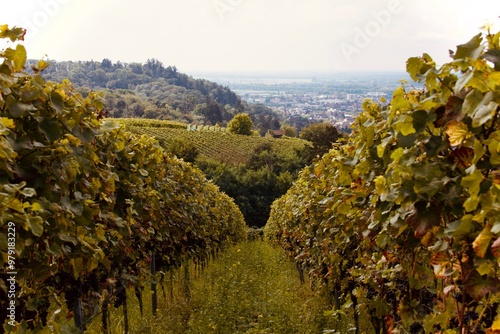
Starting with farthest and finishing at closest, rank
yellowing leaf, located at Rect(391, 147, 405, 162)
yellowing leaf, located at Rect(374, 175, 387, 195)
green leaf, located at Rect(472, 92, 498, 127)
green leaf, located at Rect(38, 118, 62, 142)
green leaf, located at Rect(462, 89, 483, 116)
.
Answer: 1. green leaf, located at Rect(38, 118, 62, 142)
2. yellowing leaf, located at Rect(374, 175, 387, 195)
3. yellowing leaf, located at Rect(391, 147, 405, 162)
4. green leaf, located at Rect(462, 89, 483, 116)
5. green leaf, located at Rect(472, 92, 498, 127)

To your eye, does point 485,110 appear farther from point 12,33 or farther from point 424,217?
point 12,33

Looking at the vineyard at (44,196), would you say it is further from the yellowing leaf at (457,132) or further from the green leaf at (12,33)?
the yellowing leaf at (457,132)

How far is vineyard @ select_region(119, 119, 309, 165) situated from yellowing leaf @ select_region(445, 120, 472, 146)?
5755 centimetres

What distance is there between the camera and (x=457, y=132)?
1.86 m

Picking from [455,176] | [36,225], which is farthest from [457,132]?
[36,225]

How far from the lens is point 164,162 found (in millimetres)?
8633

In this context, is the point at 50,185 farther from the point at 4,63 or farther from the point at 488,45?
the point at 488,45

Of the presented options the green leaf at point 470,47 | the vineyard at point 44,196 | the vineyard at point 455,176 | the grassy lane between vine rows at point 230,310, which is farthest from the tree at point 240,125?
the green leaf at point 470,47

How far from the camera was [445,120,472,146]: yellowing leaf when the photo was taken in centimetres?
185

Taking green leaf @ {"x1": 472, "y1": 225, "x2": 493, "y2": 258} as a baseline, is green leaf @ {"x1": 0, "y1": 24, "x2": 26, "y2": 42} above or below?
above

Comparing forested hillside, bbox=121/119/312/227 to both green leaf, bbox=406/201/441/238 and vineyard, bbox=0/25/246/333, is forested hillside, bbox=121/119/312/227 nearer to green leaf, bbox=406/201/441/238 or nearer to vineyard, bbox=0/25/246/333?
vineyard, bbox=0/25/246/333

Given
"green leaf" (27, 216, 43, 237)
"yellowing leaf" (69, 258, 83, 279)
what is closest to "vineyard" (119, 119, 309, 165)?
"yellowing leaf" (69, 258, 83, 279)

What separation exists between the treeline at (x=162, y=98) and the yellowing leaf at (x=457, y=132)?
352ft

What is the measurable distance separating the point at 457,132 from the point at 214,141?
224 ft
